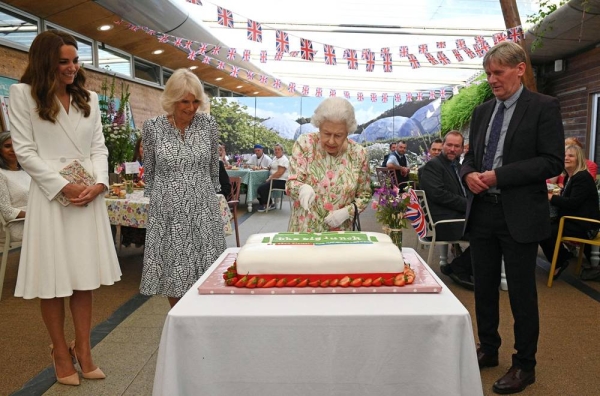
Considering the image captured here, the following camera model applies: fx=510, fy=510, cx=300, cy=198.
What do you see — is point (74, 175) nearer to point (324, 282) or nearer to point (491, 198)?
point (324, 282)

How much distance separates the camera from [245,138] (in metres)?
14.2

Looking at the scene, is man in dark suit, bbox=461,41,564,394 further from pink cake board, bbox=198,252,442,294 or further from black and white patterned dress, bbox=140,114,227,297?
black and white patterned dress, bbox=140,114,227,297

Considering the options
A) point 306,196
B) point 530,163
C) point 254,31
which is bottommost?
point 306,196

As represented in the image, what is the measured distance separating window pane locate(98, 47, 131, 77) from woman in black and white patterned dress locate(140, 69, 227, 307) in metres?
7.89

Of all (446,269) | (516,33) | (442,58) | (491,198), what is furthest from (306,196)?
(442,58)

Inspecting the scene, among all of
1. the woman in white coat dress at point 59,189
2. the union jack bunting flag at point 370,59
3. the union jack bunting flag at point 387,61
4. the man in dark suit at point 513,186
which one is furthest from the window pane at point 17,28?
the man in dark suit at point 513,186

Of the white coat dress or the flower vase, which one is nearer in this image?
the flower vase

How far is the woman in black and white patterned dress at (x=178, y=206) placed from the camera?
2273mm

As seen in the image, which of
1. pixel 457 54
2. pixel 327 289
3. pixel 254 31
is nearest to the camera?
pixel 327 289

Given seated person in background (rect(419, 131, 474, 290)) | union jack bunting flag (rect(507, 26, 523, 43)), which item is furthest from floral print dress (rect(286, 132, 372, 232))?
union jack bunting flag (rect(507, 26, 523, 43))

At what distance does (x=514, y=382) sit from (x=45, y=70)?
2.40 m

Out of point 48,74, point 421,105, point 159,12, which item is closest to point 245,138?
point 421,105

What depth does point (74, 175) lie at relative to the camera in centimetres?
215

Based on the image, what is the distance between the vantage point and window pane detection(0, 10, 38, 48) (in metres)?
6.74
